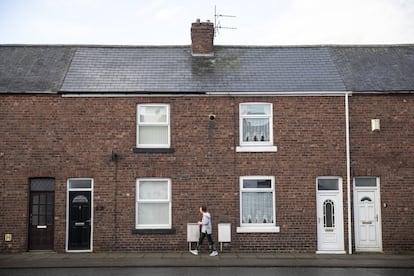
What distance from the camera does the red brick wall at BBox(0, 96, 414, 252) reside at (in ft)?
63.5

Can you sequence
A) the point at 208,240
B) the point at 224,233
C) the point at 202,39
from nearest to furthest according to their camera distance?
the point at 208,240 < the point at 224,233 < the point at 202,39

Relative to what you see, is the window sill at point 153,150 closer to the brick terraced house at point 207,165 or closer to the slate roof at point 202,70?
the brick terraced house at point 207,165

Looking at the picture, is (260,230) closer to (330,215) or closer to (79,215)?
(330,215)

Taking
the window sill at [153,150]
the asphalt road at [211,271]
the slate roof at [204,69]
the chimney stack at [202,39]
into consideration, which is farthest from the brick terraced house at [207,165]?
the asphalt road at [211,271]

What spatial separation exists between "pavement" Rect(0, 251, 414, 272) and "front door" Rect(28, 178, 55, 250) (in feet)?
1.49

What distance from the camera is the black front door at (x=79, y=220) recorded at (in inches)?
764

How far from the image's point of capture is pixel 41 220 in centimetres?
1961

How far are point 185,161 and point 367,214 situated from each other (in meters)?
7.04

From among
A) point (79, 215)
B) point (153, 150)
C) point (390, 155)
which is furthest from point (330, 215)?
point (79, 215)

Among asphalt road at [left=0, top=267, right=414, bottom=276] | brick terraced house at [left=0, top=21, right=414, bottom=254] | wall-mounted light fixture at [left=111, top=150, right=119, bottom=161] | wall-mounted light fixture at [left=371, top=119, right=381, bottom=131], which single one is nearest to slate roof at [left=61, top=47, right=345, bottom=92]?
brick terraced house at [left=0, top=21, right=414, bottom=254]

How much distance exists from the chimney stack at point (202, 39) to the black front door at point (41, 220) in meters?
8.36

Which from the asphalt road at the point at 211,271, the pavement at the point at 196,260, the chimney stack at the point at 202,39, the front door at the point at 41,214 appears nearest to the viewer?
the asphalt road at the point at 211,271

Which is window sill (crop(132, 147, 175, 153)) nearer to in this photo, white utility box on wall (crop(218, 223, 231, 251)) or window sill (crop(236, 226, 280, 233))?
white utility box on wall (crop(218, 223, 231, 251))

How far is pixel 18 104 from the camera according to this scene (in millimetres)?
19766
